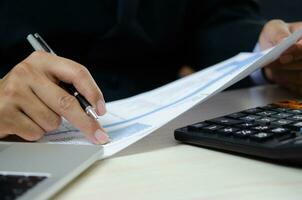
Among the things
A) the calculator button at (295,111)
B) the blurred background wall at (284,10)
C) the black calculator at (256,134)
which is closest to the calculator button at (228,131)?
the black calculator at (256,134)

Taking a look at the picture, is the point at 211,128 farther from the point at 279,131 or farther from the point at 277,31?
the point at 277,31

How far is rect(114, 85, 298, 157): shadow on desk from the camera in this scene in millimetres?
502

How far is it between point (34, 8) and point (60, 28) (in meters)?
0.07

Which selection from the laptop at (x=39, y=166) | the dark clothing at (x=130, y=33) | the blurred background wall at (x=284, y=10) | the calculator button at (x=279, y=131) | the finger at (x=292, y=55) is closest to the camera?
the laptop at (x=39, y=166)

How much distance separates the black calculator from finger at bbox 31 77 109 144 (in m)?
0.09

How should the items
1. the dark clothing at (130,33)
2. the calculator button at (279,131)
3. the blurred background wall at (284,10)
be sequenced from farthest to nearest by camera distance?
the blurred background wall at (284,10) → the dark clothing at (130,33) → the calculator button at (279,131)

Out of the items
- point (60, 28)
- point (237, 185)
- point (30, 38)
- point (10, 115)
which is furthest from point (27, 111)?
point (60, 28)

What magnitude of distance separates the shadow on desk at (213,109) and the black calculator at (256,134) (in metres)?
0.03

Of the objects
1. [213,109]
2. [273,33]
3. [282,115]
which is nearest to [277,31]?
[273,33]

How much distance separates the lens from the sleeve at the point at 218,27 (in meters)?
1.04

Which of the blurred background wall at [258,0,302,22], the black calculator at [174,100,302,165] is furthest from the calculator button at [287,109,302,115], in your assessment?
the blurred background wall at [258,0,302,22]

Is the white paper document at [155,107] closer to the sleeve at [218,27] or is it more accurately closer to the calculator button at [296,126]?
the calculator button at [296,126]

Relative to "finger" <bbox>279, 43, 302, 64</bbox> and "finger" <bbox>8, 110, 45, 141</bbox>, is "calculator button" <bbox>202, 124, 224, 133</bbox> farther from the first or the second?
"finger" <bbox>279, 43, 302, 64</bbox>

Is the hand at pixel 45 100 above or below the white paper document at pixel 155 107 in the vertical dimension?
above
